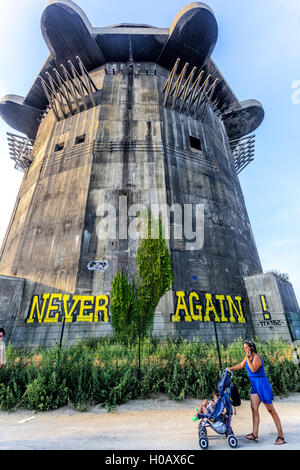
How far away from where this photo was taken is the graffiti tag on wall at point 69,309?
580 inches

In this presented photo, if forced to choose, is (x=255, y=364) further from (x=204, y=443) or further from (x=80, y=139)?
(x=80, y=139)

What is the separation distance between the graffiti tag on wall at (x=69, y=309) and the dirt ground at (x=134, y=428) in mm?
7753

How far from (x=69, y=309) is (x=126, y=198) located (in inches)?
340

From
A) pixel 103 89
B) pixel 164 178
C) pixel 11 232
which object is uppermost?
pixel 103 89

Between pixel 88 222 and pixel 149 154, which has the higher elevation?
pixel 149 154

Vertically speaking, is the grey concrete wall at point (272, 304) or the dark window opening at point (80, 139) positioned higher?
the dark window opening at point (80, 139)

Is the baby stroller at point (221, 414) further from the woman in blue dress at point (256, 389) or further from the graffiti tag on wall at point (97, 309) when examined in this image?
the graffiti tag on wall at point (97, 309)

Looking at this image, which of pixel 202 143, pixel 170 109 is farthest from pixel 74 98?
pixel 202 143

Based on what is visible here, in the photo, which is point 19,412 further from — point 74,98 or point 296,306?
point 74,98

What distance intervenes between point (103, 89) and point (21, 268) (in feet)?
60.3

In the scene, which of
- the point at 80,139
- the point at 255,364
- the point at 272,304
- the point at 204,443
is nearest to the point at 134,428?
the point at 204,443
